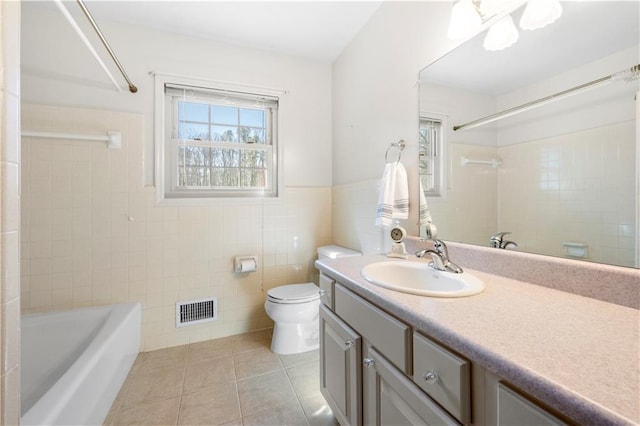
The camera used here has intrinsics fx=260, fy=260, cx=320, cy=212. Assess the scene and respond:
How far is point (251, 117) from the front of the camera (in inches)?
90.0

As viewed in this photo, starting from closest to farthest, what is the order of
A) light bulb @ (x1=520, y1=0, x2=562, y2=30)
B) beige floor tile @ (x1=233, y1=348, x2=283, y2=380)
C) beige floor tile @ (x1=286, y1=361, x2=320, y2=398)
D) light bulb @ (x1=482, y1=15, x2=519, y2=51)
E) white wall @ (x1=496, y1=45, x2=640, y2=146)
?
white wall @ (x1=496, y1=45, x2=640, y2=146), light bulb @ (x1=520, y1=0, x2=562, y2=30), light bulb @ (x1=482, y1=15, x2=519, y2=51), beige floor tile @ (x1=286, y1=361, x2=320, y2=398), beige floor tile @ (x1=233, y1=348, x2=283, y2=380)

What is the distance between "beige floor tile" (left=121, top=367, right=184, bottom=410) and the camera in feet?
4.77

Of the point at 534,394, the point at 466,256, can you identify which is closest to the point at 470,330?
the point at 534,394

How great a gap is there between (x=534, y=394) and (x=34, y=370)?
7.40 ft

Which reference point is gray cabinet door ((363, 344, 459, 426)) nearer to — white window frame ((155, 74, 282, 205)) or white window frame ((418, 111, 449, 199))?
white window frame ((418, 111, 449, 199))

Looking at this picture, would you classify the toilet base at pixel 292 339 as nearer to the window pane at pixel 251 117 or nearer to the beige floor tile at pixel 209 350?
the beige floor tile at pixel 209 350

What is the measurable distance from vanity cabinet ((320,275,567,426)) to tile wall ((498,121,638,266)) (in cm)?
62

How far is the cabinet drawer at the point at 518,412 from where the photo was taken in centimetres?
44

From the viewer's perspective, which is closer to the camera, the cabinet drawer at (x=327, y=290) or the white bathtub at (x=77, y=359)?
the white bathtub at (x=77, y=359)

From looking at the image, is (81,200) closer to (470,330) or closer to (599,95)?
(470,330)

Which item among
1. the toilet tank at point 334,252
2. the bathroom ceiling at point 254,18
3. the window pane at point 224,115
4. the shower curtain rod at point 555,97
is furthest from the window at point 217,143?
the shower curtain rod at point 555,97

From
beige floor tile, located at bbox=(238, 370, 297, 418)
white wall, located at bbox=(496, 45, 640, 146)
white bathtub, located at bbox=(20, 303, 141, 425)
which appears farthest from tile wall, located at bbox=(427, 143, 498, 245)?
white bathtub, located at bbox=(20, 303, 141, 425)

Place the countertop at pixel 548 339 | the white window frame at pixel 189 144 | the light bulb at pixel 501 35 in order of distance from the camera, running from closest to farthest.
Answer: the countertop at pixel 548 339, the light bulb at pixel 501 35, the white window frame at pixel 189 144

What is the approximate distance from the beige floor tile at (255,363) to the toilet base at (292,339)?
0.22 ft
